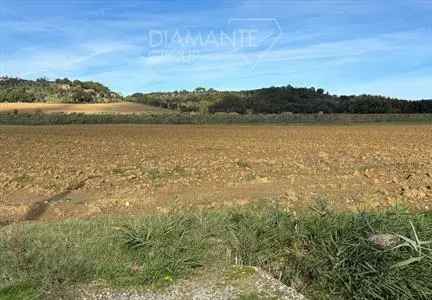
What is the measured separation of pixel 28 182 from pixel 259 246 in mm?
11219

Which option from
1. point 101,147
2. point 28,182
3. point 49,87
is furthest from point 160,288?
point 49,87

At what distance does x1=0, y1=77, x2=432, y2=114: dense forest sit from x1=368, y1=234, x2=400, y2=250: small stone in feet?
272

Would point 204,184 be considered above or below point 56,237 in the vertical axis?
below

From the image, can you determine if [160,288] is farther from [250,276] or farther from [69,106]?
[69,106]

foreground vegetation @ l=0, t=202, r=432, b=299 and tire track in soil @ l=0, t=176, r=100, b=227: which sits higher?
foreground vegetation @ l=0, t=202, r=432, b=299

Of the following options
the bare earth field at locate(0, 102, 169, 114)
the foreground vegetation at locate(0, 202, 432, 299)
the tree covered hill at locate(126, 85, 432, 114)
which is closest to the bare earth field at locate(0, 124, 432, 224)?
the foreground vegetation at locate(0, 202, 432, 299)

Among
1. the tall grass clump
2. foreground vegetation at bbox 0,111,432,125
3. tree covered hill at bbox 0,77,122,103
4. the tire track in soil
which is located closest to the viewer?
the tall grass clump

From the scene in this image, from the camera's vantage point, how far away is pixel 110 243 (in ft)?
15.6

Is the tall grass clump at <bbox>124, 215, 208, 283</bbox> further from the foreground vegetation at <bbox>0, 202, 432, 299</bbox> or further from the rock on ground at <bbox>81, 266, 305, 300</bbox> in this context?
the rock on ground at <bbox>81, 266, 305, 300</bbox>

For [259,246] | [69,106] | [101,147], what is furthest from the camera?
[69,106]

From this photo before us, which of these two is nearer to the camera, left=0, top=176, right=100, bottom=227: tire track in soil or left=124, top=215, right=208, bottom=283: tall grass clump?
left=124, top=215, right=208, bottom=283: tall grass clump

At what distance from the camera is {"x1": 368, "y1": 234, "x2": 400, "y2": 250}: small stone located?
408cm

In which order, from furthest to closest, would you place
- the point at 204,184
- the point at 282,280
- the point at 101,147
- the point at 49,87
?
the point at 49,87 < the point at 101,147 < the point at 204,184 < the point at 282,280

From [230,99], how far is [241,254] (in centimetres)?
10231
